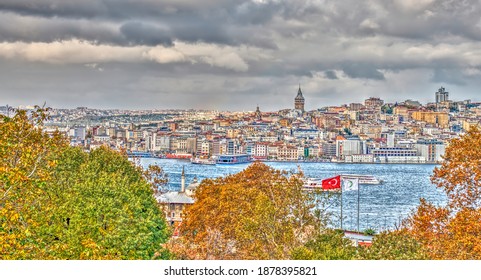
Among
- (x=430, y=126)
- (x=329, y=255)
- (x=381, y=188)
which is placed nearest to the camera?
(x=329, y=255)

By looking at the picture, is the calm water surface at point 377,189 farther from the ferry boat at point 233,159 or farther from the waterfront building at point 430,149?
the waterfront building at point 430,149

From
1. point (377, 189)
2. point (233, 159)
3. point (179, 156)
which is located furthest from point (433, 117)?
point (179, 156)

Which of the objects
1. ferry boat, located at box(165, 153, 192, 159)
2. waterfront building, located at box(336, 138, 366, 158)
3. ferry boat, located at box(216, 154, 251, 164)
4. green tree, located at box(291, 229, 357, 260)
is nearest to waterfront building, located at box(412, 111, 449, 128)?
waterfront building, located at box(336, 138, 366, 158)

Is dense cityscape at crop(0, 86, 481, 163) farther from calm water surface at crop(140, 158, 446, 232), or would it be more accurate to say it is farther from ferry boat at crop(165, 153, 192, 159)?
calm water surface at crop(140, 158, 446, 232)

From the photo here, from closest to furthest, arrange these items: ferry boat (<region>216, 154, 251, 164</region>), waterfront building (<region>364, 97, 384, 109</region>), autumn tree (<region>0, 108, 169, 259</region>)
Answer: autumn tree (<region>0, 108, 169, 259</region>) → ferry boat (<region>216, 154, 251, 164</region>) → waterfront building (<region>364, 97, 384, 109</region>)
